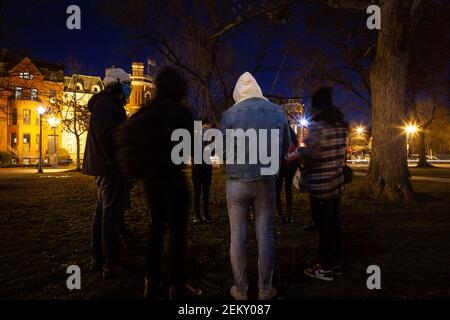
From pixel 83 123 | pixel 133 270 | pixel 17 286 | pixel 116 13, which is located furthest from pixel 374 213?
pixel 83 123

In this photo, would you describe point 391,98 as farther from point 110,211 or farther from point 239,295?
point 110,211

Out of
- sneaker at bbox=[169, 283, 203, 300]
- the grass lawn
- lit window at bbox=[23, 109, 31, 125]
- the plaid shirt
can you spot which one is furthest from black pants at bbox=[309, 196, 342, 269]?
lit window at bbox=[23, 109, 31, 125]

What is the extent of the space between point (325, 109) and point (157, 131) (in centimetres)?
190

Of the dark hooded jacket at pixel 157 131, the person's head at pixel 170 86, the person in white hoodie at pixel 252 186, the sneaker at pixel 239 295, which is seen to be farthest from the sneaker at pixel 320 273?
the person's head at pixel 170 86

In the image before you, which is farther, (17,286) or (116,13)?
(116,13)

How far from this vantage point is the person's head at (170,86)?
327cm

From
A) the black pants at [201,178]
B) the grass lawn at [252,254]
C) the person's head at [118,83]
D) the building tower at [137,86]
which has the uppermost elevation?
the building tower at [137,86]

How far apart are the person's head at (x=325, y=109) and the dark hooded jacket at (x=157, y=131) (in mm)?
1510

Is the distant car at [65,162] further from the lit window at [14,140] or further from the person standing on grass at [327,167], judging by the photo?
the person standing on grass at [327,167]

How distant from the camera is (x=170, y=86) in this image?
3.28 meters

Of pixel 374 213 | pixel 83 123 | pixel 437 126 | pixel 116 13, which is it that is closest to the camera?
pixel 374 213
